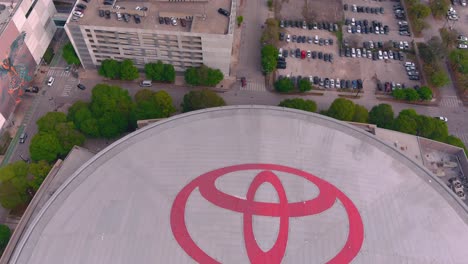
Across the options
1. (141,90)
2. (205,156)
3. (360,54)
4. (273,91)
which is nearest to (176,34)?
(141,90)

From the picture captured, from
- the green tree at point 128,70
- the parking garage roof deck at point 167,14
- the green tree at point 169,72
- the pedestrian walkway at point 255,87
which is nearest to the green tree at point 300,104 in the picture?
the pedestrian walkway at point 255,87

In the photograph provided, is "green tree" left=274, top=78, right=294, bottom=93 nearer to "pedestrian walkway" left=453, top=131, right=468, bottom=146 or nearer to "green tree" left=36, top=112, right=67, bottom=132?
"pedestrian walkway" left=453, top=131, right=468, bottom=146

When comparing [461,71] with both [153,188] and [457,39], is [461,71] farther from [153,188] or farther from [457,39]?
[153,188]

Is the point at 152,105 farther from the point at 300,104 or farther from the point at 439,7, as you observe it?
the point at 439,7

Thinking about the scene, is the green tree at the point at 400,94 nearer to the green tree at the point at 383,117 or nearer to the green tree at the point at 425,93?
the green tree at the point at 425,93

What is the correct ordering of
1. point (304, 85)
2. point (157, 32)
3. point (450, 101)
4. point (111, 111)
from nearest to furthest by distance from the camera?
point (111, 111)
point (157, 32)
point (304, 85)
point (450, 101)

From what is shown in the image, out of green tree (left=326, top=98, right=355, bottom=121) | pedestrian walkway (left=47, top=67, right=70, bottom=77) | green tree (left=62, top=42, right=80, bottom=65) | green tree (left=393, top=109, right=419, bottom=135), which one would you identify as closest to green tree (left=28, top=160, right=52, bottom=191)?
pedestrian walkway (left=47, top=67, right=70, bottom=77)

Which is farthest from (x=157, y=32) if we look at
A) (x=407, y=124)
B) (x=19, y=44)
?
(x=407, y=124)
